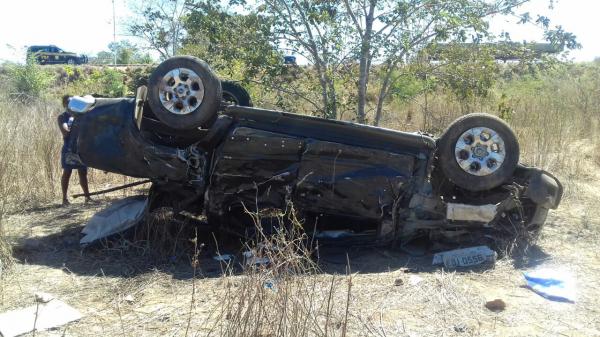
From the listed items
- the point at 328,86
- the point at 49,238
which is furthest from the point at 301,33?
the point at 49,238

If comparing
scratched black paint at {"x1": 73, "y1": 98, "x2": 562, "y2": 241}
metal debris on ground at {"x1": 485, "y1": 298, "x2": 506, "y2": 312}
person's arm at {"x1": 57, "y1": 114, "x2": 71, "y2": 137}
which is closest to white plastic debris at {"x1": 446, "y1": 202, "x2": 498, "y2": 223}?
scratched black paint at {"x1": 73, "y1": 98, "x2": 562, "y2": 241}

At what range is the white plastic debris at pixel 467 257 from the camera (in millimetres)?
5055

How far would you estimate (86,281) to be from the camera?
15.8ft

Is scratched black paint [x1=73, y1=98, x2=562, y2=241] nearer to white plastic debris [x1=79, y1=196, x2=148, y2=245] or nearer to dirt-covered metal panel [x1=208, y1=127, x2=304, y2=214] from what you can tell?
dirt-covered metal panel [x1=208, y1=127, x2=304, y2=214]

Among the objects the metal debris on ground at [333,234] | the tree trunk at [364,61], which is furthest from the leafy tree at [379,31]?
the metal debris on ground at [333,234]

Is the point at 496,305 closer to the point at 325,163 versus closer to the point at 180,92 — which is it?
the point at 325,163

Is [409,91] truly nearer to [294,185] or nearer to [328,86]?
[328,86]

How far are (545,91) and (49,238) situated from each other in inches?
437

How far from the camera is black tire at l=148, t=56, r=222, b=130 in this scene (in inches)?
204

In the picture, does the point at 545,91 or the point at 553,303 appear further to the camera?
the point at 545,91

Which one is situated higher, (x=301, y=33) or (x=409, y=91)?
(x=301, y=33)

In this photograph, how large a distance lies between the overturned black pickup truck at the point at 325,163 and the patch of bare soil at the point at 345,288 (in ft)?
1.53

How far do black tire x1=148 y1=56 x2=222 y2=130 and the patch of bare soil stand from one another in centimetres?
131

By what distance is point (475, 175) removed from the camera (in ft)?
16.8
